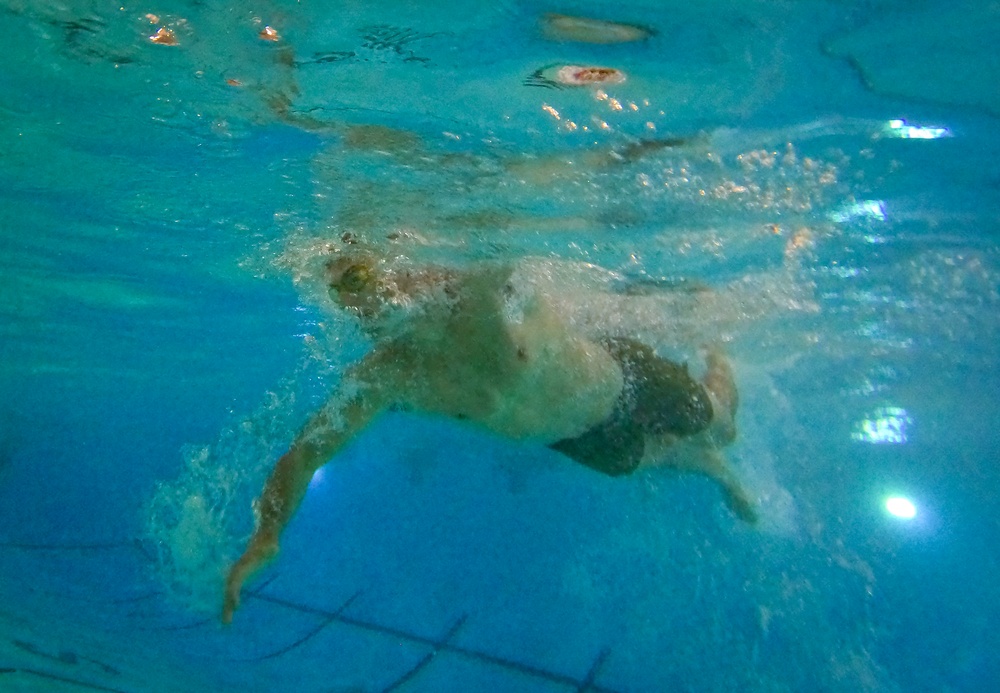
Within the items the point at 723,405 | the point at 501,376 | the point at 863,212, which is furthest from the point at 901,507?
the point at 501,376

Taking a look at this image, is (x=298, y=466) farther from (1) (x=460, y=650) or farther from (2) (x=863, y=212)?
(1) (x=460, y=650)

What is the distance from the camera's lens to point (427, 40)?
5.29 meters

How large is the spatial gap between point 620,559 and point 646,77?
32.9 feet

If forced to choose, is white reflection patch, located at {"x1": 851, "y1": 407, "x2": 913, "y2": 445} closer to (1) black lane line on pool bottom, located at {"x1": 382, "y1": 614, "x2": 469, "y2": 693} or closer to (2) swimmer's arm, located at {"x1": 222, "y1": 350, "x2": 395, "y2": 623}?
(1) black lane line on pool bottom, located at {"x1": 382, "y1": 614, "x2": 469, "y2": 693}

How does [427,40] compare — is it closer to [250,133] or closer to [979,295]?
[250,133]

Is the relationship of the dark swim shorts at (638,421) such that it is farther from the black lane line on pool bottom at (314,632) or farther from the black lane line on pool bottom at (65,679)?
the black lane line on pool bottom at (65,679)

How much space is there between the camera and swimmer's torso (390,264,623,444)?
268 inches

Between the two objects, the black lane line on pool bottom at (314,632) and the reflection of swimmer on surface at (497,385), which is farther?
the black lane line on pool bottom at (314,632)

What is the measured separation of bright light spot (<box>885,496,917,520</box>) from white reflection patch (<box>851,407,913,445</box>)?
14.8 feet

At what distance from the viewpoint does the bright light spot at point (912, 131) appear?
640 centimetres

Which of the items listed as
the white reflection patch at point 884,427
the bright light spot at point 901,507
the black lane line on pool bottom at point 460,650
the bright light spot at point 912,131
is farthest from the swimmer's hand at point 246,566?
the white reflection patch at point 884,427

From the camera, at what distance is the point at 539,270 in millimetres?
10984

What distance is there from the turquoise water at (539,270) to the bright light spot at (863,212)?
0.19ft

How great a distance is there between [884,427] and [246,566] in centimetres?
2208
